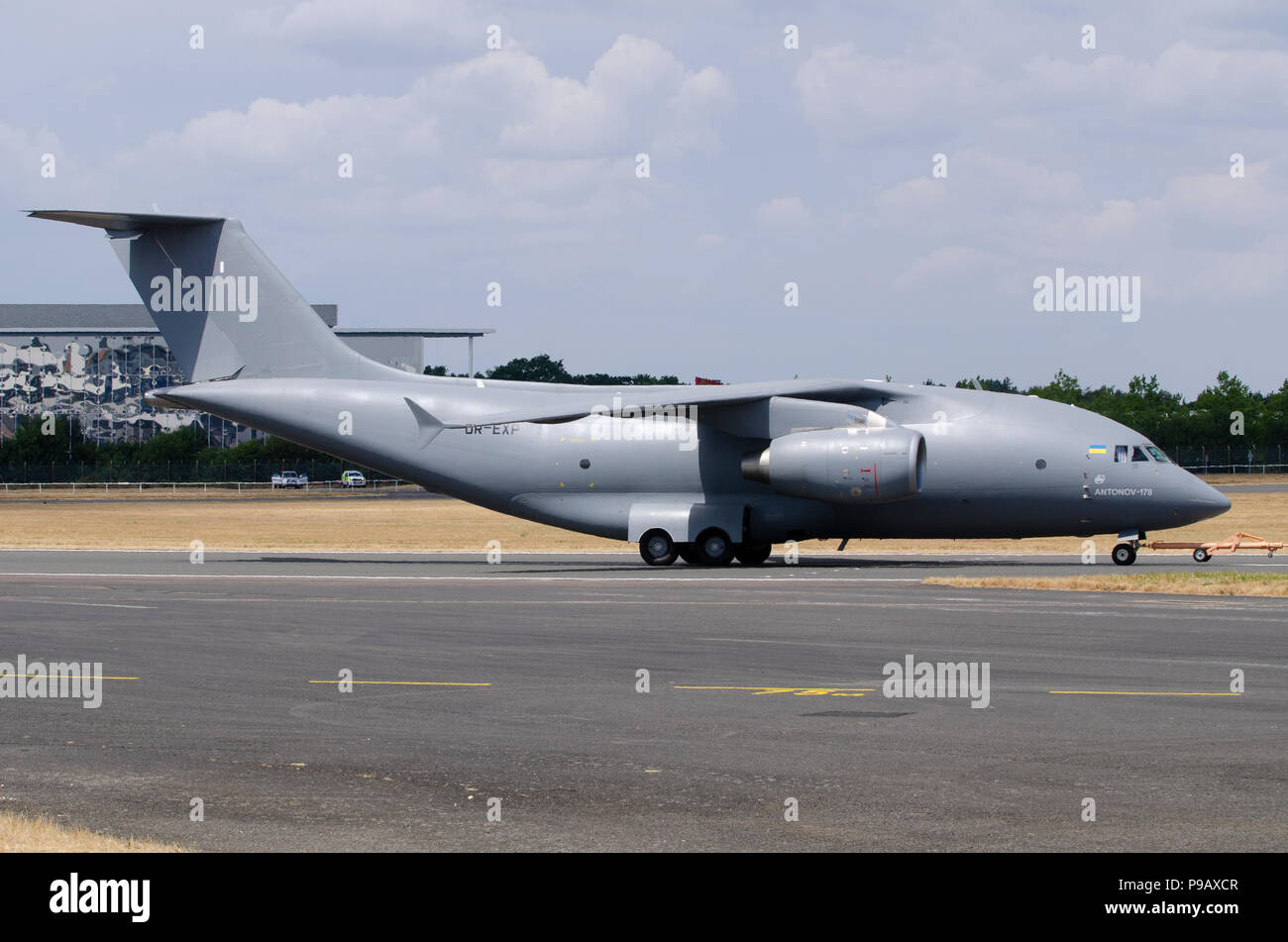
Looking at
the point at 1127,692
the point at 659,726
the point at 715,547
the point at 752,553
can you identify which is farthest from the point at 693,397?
the point at 659,726

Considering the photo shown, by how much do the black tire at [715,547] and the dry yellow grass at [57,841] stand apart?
27534 mm

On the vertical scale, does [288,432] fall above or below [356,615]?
above

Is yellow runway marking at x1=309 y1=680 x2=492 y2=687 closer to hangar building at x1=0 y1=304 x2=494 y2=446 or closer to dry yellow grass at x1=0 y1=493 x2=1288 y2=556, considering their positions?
dry yellow grass at x1=0 y1=493 x2=1288 y2=556

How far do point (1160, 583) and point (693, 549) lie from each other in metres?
12.7

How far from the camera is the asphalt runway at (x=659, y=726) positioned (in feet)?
30.6

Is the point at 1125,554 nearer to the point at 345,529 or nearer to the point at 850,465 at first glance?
the point at 850,465

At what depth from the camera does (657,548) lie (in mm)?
36594

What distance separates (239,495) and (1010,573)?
72919 mm

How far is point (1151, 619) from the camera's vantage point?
71.8ft

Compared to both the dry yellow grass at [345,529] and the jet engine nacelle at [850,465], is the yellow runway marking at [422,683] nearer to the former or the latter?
the jet engine nacelle at [850,465]

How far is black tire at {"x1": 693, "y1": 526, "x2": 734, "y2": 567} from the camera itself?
1427 inches

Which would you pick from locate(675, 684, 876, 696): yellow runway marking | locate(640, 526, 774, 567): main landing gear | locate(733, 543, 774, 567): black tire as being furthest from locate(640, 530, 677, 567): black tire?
locate(675, 684, 876, 696): yellow runway marking
